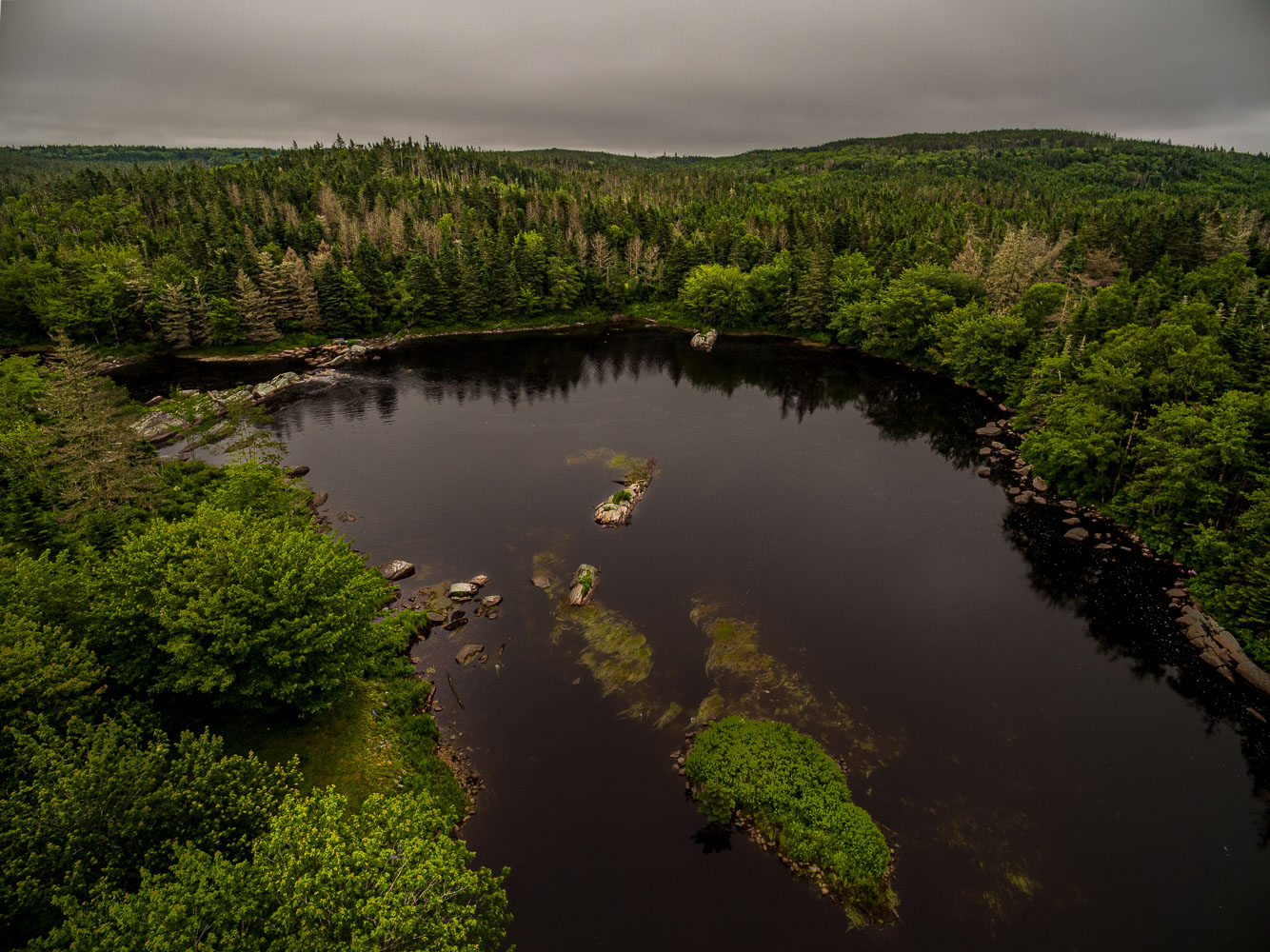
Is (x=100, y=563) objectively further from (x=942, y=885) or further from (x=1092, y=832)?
(x=1092, y=832)

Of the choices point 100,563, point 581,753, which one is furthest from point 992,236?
point 100,563

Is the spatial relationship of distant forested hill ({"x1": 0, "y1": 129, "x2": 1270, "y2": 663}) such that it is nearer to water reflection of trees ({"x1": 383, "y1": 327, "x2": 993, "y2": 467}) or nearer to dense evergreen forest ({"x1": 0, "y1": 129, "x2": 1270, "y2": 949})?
dense evergreen forest ({"x1": 0, "y1": 129, "x2": 1270, "y2": 949})

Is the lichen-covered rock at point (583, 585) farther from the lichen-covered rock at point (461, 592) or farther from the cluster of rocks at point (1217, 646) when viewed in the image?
the cluster of rocks at point (1217, 646)

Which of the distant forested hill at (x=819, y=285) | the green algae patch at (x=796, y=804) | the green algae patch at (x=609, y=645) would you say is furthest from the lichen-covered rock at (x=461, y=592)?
the distant forested hill at (x=819, y=285)

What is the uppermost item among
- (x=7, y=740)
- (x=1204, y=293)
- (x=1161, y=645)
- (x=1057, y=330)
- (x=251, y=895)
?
(x=1204, y=293)

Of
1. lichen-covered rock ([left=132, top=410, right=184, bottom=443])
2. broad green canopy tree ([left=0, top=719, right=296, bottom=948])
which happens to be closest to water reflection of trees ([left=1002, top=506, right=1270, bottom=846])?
broad green canopy tree ([left=0, top=719, right=296, bottom=948])

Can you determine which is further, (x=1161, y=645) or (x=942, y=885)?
(x=1161, y=645)
